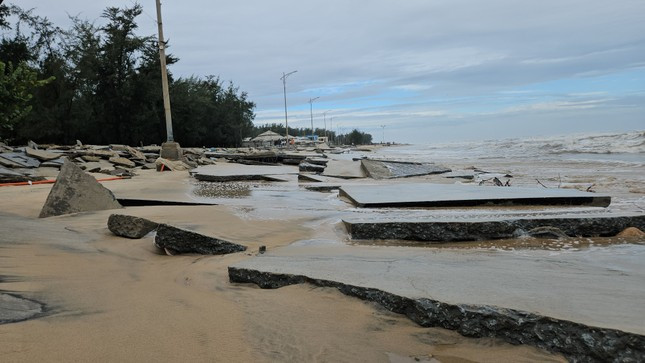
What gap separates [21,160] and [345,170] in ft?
25.6

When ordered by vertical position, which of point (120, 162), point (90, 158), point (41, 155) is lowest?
point (120, 162)

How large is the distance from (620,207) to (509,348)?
182 inches

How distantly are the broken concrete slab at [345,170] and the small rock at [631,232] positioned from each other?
6.61 meters

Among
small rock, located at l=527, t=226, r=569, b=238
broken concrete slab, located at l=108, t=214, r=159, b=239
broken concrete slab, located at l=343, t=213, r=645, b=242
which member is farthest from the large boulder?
small rock, located at l=527, t=226, r=569, b=238

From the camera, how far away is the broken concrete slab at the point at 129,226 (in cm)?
375

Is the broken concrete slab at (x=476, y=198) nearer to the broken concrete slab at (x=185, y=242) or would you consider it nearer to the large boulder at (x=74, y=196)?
the broken concrete slab at (x=185, y=242)

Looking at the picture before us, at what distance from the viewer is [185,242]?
330 cm

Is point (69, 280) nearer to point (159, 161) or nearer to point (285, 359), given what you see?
point (285, 359)

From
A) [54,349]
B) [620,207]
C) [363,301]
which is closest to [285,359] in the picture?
[363,301]

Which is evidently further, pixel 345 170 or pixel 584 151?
pixel 584 151

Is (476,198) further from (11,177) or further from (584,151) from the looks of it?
(584,151)

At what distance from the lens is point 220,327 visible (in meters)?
1.88

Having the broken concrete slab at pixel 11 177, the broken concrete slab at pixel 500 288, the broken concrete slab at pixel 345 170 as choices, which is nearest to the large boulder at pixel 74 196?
the broken concrete slab at pixel 500 288

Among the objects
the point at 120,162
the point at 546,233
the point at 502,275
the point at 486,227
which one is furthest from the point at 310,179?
the point at 502,275
